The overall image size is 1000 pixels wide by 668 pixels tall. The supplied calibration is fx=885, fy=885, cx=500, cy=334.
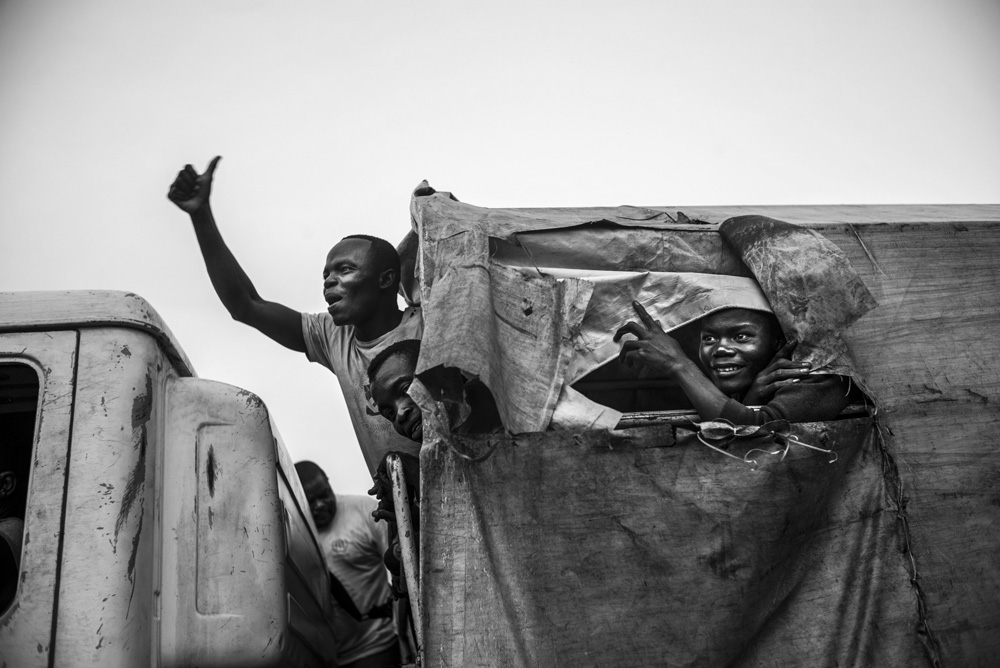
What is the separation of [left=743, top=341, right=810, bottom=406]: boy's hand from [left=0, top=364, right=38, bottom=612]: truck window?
1799 millimetres

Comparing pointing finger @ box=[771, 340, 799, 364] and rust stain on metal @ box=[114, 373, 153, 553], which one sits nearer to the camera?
rust stain on metal @ box=[114, 373, 153, 553]

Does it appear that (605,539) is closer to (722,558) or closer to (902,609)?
(722,558)

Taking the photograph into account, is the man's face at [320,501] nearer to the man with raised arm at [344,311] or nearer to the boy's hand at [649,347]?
the man with raised arm at [344,311]

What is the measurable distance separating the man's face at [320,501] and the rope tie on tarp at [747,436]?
289 centimetres

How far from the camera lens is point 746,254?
2.58m

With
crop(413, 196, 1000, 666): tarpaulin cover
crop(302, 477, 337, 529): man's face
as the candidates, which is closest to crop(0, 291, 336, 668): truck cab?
crop(413, 196, 1000, 666): tarpaulin cover

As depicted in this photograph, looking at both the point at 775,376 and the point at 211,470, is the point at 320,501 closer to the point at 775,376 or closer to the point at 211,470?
the point at 211,470

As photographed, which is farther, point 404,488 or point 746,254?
point 746,254

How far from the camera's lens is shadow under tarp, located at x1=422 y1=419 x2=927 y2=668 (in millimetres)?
2012

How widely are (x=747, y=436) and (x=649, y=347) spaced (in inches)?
14.6

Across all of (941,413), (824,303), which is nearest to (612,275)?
(824,303)

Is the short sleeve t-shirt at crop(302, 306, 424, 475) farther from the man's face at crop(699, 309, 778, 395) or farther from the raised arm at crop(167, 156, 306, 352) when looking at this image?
the man's face at crop(699, 309, 778, 395)

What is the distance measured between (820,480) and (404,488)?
3.55ft

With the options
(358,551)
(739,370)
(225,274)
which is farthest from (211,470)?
(358,551)
